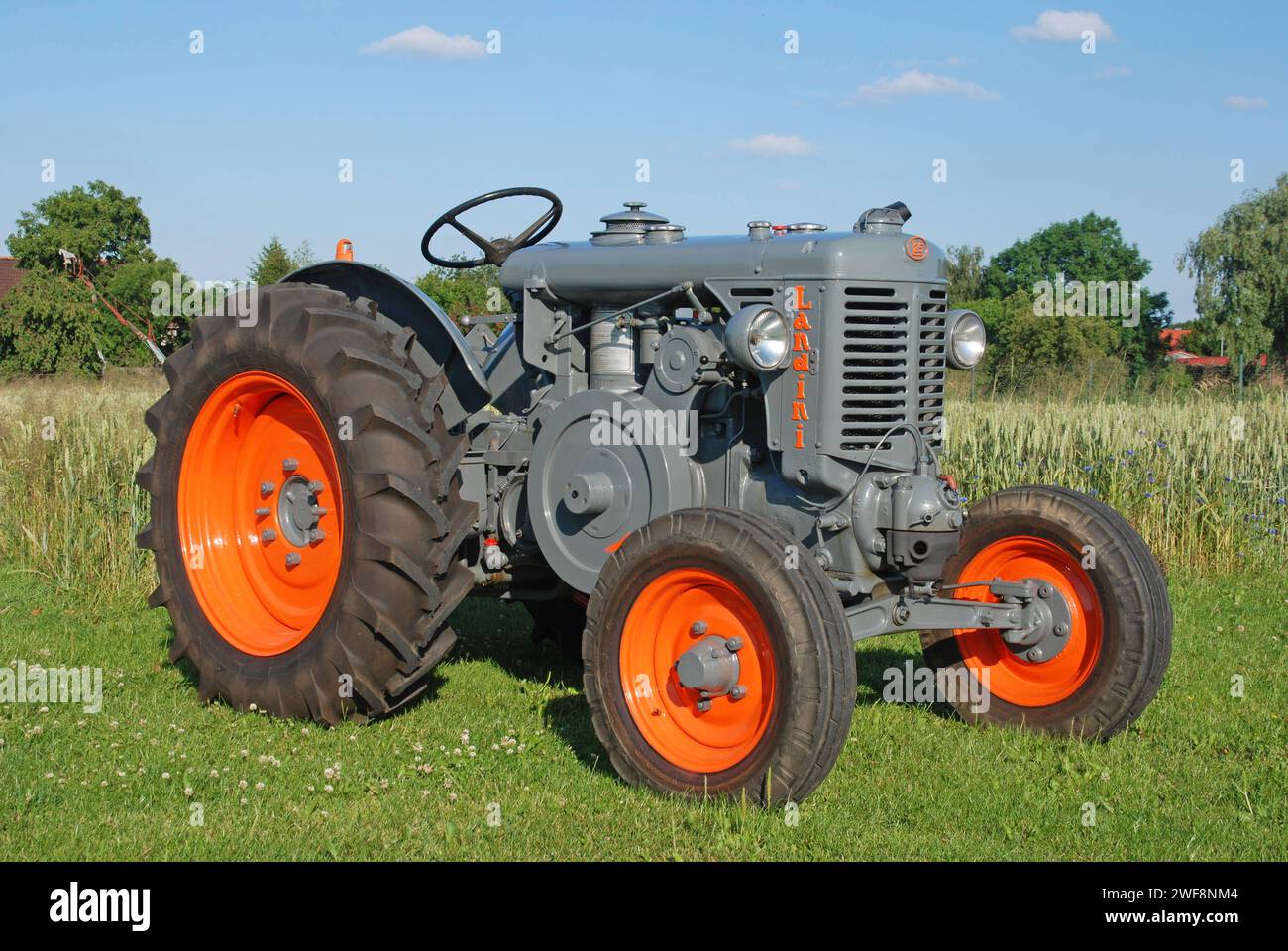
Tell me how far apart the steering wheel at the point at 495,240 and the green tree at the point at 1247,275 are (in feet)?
107

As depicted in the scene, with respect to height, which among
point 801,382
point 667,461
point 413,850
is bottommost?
point 413,850

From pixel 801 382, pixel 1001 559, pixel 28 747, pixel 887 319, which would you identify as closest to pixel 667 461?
pixel 801 382

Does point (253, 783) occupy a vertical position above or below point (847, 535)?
below

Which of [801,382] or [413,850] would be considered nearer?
[413,850]

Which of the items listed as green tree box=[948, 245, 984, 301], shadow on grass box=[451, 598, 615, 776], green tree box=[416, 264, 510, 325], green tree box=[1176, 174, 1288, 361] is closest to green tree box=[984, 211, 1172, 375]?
green tree box=[948, 245, 984, 301]

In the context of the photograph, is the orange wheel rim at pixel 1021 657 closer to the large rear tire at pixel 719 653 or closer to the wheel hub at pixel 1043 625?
the wheel hub at pixel 1043 625

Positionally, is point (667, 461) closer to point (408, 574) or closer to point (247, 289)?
point (408, 574)

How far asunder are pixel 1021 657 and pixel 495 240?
3410 mm

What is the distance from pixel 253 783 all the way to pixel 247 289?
2416mm

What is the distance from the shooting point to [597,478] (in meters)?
5.45

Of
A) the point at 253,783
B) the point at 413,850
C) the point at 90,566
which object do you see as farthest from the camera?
the point at 90,566

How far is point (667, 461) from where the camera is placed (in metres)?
5.34

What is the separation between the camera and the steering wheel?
6.50 meters

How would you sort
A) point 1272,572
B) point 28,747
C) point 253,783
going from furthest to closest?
point 1272,572 < point 28,747 < point 253,783
